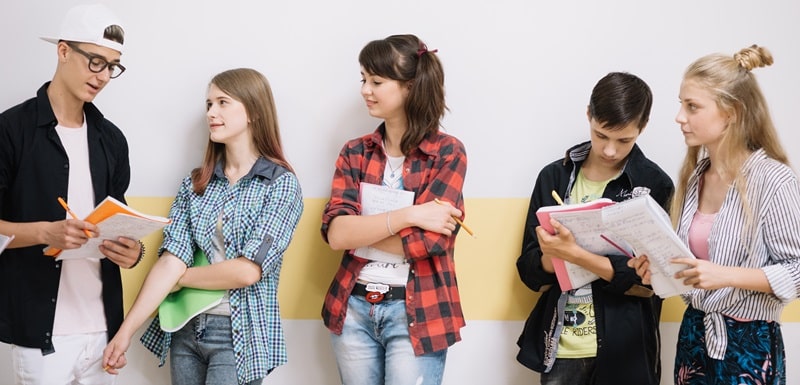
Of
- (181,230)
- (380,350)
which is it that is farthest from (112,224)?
(380,350)

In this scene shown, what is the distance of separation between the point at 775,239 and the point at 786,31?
3.67ft

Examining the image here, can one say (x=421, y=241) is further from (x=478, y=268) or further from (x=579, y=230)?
(x=478, y=268)

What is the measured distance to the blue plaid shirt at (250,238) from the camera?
2412mm

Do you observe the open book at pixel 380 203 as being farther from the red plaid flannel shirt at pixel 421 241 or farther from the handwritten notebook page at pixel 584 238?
the handwritten notebook page at pixel 584 238

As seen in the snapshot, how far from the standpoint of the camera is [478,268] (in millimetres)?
2840

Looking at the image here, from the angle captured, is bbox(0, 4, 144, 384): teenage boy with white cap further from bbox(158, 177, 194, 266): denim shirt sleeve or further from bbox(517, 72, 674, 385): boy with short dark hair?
bbox(517, 72, 674, 385): boy with short dark hair

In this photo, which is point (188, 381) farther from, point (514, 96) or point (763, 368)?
point (763, 368)

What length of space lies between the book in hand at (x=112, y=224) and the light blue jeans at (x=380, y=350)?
699 millimetres

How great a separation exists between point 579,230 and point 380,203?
2.17 ft

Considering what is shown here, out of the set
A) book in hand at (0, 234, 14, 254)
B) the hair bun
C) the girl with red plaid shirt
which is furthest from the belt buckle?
the hair bun

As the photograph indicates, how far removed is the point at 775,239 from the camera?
201 centimetres

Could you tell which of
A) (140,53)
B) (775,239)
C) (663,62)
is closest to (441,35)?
(663,62)

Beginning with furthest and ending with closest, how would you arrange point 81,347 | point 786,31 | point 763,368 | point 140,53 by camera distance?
point 140,53
point 786,31
point 81,347
point 763,368

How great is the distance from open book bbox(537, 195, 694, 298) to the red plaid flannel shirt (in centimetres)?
40
